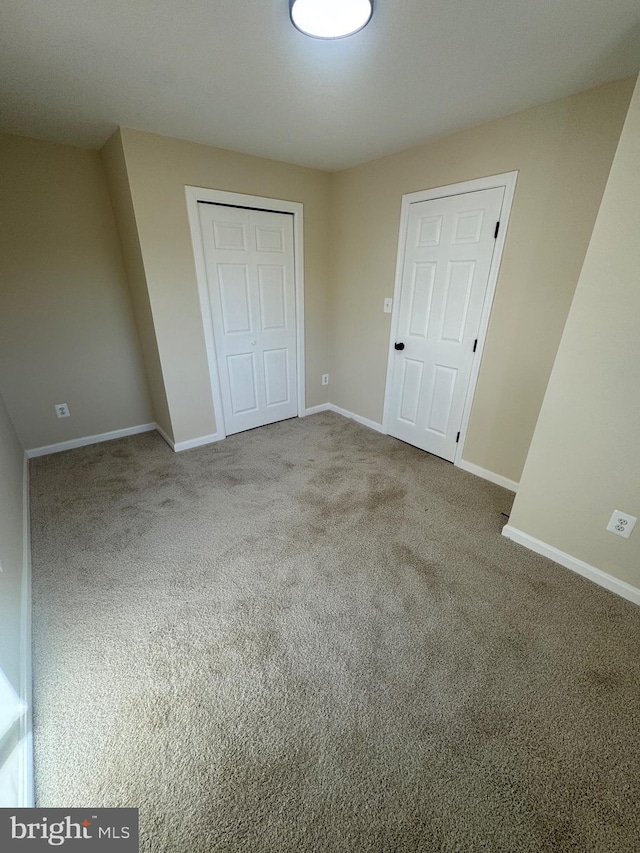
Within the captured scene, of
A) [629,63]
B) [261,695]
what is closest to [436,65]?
[629,63]

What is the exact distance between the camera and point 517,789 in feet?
3.38

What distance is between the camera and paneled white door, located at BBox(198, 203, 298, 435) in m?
2.82

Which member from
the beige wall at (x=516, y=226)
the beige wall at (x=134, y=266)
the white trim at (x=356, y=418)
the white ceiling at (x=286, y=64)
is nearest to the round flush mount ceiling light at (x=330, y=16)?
the white ceiling at (x=286, y=64)

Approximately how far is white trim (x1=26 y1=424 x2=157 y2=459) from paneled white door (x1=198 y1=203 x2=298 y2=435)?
36.7 inches

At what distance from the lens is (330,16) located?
3.97 feet

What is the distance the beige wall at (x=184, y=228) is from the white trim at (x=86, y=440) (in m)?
0.69

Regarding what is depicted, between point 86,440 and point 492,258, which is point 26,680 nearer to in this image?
point 86,440

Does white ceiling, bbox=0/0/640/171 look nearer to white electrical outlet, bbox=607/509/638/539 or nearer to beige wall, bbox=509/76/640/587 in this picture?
beige wall, bbox=509/76/640/587

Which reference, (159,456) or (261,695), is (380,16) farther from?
(159,456)

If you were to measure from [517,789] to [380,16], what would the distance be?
269cm

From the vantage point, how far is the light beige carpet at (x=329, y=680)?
38.8 inches

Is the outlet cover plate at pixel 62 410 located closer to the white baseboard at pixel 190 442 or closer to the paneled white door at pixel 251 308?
the white baseboard at pixel 190 442

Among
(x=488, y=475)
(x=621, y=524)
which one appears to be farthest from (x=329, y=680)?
(x=488, y=475)

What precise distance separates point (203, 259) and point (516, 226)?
2271mm
